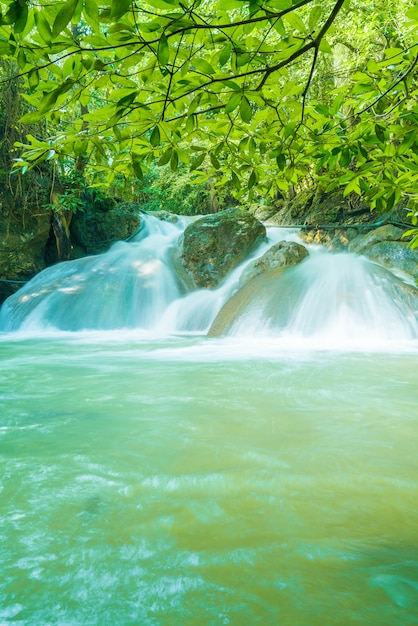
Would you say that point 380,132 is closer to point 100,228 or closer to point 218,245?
point 218,245

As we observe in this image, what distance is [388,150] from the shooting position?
5.51 ft

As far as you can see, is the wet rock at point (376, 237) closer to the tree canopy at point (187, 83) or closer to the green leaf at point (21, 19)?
the tree canopy at point (187, 83)

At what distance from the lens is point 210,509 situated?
54.1 inches

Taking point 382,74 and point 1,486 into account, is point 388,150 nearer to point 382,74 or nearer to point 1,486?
point 382,74

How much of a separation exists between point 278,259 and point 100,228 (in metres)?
7.35

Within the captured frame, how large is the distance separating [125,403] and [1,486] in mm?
1416

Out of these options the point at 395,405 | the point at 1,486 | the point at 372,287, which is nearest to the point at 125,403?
the point at 1,486

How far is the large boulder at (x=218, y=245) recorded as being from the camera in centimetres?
1073

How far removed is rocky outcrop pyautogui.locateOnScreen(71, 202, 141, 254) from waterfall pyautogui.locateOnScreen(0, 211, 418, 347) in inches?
22.9

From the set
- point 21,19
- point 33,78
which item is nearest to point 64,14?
point 21,19

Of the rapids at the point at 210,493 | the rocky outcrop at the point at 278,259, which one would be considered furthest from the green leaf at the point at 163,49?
the rocky outcrop at the point at 278,259

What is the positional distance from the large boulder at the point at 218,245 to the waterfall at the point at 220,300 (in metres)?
0.35

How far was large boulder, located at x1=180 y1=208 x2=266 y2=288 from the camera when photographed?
35.2ft

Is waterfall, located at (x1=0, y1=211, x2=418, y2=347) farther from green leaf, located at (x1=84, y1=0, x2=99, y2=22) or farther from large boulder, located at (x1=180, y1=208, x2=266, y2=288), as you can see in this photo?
green leaf, located at (x1=84, y1=0, x2=99, y2=22)
